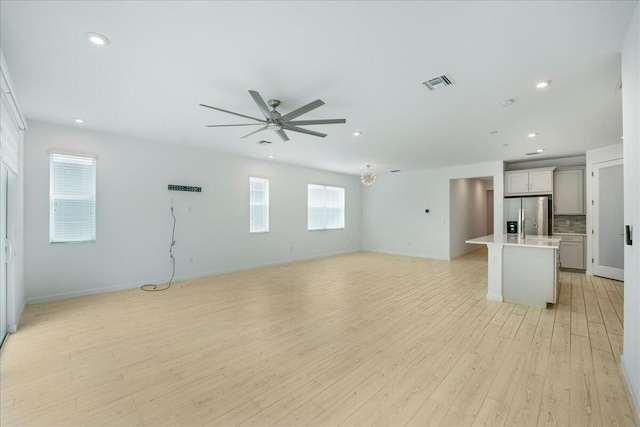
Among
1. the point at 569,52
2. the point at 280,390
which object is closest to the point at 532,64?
the point at 569,52

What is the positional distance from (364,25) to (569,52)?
74.0 inches

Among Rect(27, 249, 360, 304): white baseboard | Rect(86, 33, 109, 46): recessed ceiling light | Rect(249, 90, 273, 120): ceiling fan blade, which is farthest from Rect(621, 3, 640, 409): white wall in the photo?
Rect(27, 249, 360, 304): white baseboard

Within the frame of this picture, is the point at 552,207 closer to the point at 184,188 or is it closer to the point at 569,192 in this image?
the point at 569,192

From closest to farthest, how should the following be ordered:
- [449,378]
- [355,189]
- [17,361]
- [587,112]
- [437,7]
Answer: [437,7] → [449,378] → [17,361] → [587,112] → [355,189]

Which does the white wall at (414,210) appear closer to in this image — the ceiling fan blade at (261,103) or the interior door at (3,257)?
the ceiling fan blade at (261,103)

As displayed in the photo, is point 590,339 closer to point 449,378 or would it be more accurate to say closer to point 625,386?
point 625,386

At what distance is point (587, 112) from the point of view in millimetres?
3766

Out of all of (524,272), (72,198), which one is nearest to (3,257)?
(72,198)

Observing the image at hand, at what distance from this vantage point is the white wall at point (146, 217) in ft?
13.9

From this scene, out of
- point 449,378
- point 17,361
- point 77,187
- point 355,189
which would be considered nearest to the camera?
point 449,378

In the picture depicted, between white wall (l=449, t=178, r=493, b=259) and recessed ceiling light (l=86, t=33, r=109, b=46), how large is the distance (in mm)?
8257

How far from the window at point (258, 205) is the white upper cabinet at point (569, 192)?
7.27m

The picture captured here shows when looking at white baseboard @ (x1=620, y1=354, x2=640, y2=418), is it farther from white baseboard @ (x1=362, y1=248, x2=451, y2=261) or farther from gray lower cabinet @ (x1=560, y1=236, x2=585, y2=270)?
white baseboard @ (x1=362, y1=248, x2=451, y2=261)

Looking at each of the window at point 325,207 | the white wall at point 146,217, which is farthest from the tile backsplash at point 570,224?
the white wall at point 146,217
